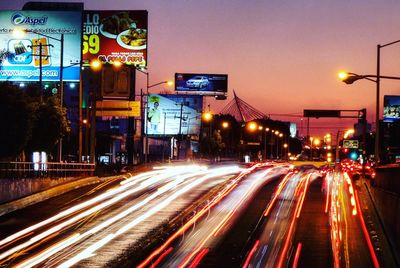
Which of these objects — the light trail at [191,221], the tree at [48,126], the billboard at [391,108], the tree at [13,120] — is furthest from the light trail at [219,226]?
the billboard at [391,108]

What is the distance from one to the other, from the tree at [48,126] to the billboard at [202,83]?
88.6 m

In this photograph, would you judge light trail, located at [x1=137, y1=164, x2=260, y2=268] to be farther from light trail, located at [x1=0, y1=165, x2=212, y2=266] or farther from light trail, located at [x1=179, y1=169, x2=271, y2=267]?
light trail, located at [x1=0, y1=165, x2=212, y2=266]

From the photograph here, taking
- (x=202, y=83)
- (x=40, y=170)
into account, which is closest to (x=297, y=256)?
(x=40, y=170)

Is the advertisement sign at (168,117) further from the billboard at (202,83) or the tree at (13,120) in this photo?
the tree at (13,120)

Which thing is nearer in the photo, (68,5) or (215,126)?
(68,5)

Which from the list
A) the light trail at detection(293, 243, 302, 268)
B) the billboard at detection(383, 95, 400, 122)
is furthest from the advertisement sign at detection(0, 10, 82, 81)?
the billboard at detection(383, 95, 400, 122)

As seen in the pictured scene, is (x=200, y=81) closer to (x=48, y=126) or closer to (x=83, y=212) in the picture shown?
(x=48, y=126)

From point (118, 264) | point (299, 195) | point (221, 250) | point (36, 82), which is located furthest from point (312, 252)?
point (36, 82)

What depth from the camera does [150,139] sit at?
119812 millimetres

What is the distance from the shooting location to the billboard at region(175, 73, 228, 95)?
135375 millimetres

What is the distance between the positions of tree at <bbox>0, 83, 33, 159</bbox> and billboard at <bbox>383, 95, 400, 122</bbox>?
78.5 metres

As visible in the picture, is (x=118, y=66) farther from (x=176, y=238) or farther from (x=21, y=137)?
(x=176, y=238)

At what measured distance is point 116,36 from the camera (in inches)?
3036

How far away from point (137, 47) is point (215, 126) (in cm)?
8844
